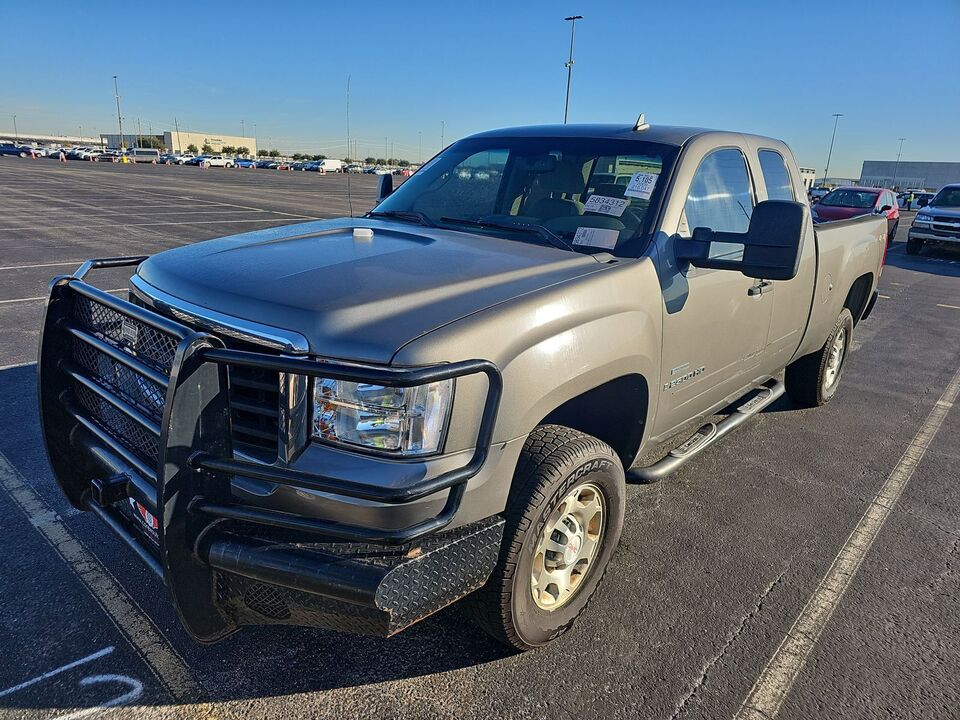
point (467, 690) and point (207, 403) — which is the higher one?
point (207, 403)

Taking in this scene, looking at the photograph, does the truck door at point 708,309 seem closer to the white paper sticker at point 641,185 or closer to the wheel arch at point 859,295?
the white paper sticker at point 641,185

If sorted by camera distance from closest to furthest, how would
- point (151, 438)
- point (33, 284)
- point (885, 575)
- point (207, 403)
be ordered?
point (207, 403) < point (151, 438) < point (885, 575) < point (33, 284)

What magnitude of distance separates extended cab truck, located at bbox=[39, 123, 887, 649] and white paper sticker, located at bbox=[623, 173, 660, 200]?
13 mm

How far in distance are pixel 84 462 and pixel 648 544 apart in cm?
262

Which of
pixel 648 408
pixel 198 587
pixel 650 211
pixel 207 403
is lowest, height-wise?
pixel 198 587

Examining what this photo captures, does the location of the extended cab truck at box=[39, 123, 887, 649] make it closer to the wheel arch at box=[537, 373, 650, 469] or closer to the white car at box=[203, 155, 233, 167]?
the wheel arch at box=[537, 373, 650, 469]

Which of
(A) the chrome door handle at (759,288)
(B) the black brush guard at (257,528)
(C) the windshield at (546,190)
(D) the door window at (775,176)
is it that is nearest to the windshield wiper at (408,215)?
(C) the windshield at (546,190)

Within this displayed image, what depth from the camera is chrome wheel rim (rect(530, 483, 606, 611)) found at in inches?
101

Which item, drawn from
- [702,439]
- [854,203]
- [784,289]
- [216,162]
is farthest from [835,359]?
[216,162]

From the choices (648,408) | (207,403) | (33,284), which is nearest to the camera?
(207,403)

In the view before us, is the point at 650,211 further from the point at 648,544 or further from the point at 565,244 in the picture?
the point at 648,544

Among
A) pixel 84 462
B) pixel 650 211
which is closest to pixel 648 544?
pixel 650 211

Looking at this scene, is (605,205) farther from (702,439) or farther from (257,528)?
(257,528)

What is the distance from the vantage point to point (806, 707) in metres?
2.40
